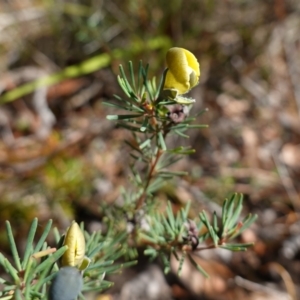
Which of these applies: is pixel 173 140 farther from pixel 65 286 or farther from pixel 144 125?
pixel 65 286

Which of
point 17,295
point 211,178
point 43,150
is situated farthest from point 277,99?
point 17,295

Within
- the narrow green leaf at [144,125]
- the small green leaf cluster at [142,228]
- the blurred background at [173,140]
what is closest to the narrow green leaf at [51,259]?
the small green leaf cluster at [142,228]

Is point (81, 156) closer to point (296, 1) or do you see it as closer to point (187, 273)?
point (187, 273)

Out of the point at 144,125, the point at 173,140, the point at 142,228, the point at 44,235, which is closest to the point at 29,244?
the point at 44,235

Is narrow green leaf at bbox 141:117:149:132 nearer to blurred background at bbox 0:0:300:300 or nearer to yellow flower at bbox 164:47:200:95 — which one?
yellow flower at bbox 164:47:200:95

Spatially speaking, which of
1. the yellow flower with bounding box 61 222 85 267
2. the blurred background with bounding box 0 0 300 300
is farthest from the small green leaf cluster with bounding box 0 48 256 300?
the blurred background with bounding box 0 0 300 300

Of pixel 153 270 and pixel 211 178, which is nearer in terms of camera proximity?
pixel 153 270

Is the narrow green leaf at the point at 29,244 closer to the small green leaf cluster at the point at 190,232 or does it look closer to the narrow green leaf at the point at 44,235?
the narrow green leaf at the point at 44,235
